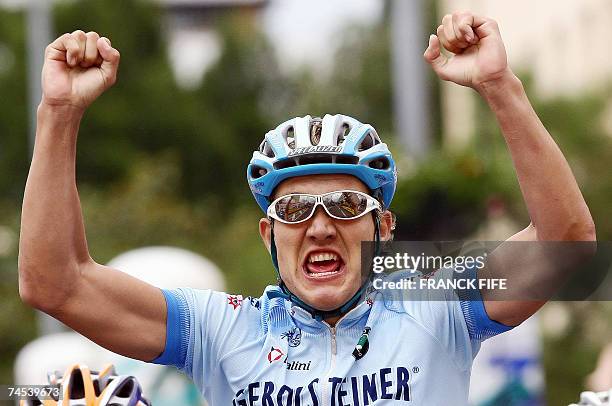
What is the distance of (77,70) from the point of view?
13.9 ft

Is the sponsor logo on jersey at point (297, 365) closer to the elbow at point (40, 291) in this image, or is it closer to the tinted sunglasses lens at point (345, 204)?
the tinted sunglasses lens at point (345, 204)

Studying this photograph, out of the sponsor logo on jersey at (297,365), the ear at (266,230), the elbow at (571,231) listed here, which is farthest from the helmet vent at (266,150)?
the elbow at (571,231)

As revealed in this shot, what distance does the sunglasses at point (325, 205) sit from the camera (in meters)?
4.49

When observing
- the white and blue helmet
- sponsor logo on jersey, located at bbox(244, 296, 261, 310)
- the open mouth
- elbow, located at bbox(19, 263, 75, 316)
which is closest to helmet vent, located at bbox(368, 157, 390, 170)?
the white and blue helmet

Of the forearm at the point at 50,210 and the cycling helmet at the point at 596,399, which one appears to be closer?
the cycling helmet at the point at 596,399

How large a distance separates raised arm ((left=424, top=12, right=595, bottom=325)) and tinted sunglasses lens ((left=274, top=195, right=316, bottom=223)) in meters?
0.66

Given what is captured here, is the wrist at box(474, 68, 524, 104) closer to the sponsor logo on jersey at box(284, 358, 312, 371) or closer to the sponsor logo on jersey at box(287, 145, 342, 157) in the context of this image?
the sponsor logo on jersey at box(287, 145, 342, 157)

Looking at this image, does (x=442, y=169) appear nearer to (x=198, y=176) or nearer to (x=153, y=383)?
(x=153, y=383)

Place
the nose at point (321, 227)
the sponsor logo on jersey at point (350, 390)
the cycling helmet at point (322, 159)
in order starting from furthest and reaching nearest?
1. the cycling helmet at point (322, 159)
2. the nose at point (321, 227)
3. the sponsor logo on jersey at point (350, 390)

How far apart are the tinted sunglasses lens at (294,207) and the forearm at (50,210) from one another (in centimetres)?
72

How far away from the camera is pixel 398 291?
4.61 m

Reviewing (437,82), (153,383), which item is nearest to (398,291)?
(153,383)

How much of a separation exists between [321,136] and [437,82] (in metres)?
47.5

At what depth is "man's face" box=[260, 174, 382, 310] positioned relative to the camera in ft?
14.7
